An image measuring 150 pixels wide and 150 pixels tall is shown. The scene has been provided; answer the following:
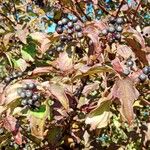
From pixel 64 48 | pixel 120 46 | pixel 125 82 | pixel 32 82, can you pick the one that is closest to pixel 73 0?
pixel 64 48

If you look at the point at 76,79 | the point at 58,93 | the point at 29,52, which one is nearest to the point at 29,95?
the point at 58,93

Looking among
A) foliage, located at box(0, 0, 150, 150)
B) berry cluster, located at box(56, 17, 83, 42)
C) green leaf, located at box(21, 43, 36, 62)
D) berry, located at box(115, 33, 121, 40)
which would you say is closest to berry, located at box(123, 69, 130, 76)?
foliage, located at box(0, 0, 150, 150)

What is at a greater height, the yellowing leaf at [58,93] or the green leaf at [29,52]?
the green leaf at [29,52]

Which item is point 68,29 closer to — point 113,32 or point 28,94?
point 113,32

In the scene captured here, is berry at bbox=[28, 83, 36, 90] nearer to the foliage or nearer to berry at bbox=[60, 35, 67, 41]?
the foliage

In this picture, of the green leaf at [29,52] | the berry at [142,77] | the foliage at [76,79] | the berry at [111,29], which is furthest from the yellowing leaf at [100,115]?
the green leaf at [29,52]

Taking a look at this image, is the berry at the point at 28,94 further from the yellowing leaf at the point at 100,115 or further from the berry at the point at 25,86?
the yellowing leaf at the point at 100,115
